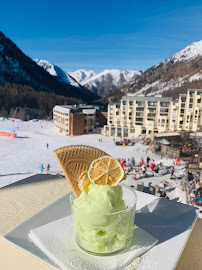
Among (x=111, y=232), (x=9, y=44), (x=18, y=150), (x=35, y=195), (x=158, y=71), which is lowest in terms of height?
(x=18, y=150)

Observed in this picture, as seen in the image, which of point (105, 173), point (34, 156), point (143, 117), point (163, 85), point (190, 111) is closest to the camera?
point (105, 173)

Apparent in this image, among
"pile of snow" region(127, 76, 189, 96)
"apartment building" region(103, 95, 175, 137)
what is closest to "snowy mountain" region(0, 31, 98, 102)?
"pile of snow" region(127, 76, 189, 96)

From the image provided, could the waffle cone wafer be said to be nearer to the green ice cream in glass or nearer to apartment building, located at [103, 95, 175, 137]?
the green ice cream in glass

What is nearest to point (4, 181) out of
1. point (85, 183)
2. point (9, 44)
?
point (85, 183)

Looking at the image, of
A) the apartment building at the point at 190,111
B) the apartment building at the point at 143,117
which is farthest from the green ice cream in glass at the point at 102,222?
the apartment building at the point at 190,111

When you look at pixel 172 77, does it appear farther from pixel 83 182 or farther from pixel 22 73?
pixel 83 182

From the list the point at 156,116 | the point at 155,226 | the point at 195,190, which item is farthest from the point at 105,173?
the point at 156,116

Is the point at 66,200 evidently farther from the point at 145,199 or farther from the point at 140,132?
the point at 140,132
